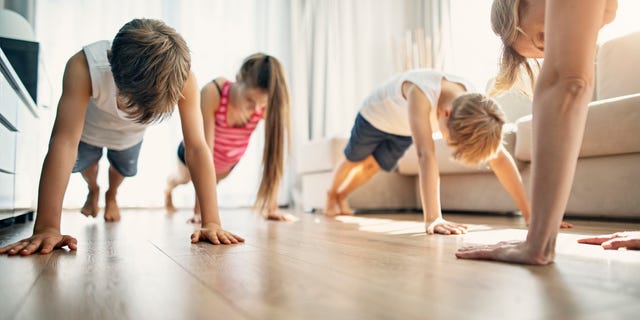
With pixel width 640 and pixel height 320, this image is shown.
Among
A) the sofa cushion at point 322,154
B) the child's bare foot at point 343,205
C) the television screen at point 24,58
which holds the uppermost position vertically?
the television screen at point 24,58

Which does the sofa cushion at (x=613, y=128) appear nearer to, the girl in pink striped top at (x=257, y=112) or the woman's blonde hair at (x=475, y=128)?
the woman's blonde hair at (x=475, y=128)

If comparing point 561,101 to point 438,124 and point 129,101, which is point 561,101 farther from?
point 438,124

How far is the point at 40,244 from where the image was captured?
0.93 m

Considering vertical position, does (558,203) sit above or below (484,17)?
below

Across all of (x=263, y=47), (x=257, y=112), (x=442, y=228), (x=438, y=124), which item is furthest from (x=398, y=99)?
(x=263, y=47)

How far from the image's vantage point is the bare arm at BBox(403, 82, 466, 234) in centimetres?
135

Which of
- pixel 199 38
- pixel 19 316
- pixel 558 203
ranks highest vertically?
pixel 199 38

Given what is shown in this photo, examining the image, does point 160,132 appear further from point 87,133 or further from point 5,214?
point 5,214

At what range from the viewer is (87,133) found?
1688mm

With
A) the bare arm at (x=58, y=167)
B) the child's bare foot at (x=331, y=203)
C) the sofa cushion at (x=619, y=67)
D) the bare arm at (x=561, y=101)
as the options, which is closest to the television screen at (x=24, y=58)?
the bare arm at (x=58, y=167)

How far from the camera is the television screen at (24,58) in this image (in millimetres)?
1986

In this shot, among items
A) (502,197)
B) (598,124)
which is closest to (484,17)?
(502,197)

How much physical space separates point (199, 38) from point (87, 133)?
2.20 meters

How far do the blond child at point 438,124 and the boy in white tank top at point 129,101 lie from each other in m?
0.67
